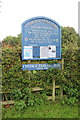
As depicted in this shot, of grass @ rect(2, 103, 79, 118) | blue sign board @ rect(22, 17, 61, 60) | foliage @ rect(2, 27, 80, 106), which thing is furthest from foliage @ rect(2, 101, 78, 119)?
blue sign board @ rect(22, 17, 61, 60)

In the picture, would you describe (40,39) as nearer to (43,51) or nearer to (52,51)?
(43,51)

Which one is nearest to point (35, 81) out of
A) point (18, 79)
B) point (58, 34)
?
point (18, 79)

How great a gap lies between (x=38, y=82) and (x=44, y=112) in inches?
35.1

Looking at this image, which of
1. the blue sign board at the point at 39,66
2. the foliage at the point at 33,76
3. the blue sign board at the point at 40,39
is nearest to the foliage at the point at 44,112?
the foliage at the point at 33,76

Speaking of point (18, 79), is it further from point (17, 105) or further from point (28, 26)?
point (28, 26)

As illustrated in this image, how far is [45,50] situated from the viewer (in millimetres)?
3770

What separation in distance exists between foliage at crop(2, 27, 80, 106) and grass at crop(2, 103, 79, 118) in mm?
232

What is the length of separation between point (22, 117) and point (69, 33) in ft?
28.7

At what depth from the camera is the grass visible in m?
3.15

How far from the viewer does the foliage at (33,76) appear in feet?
11.3

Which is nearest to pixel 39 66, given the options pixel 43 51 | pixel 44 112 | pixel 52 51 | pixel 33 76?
pixel 33 76

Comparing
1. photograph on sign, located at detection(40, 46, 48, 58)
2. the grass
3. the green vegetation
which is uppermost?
photograph on sign, located at detection(40, 46, 48, 58)

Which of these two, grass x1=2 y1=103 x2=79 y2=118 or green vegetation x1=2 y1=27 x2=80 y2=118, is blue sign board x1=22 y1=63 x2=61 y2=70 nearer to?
green vegetation x1=2 y1=27 x2=80 y2=118

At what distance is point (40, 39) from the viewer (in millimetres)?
3711
